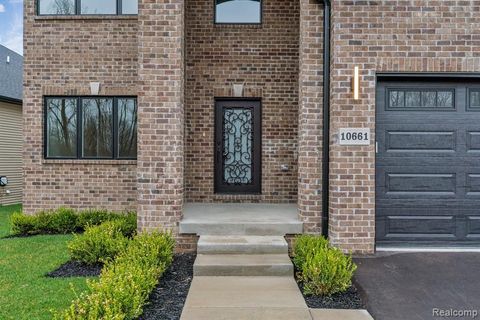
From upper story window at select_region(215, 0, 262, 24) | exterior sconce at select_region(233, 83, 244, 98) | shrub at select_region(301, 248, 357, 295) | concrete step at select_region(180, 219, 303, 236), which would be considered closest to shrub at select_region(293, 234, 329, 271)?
shrub at select_region(301, 248, 357, 295)

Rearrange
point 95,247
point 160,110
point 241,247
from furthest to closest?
point 160,110
point 95,247
point 241,247

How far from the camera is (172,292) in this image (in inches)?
169

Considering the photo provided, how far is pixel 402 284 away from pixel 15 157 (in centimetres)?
1344

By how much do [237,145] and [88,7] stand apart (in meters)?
4.39

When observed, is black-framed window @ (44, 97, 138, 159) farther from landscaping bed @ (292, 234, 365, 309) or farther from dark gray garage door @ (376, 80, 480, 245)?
Result: landscaping bed @ (292, 234, 365, 309)

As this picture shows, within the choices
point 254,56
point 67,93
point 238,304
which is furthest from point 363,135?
point 67,93

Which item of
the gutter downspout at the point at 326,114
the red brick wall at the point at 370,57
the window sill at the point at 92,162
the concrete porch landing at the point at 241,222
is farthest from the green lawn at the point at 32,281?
the red brick wall at the point at 370,57

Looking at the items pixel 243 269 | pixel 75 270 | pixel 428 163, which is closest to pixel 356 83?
pixel 428 163

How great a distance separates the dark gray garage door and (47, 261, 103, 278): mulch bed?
12.7 feet

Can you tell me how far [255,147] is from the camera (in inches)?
318

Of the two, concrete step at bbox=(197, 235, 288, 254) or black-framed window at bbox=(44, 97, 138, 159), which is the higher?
black-framed window at bbox=(44, 97, 138, 159)

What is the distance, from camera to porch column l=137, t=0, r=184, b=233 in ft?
18.6

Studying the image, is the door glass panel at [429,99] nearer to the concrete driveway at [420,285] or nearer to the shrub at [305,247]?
the concrete driveway at [420,285]

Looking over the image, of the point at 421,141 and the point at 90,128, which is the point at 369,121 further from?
the point at 90,128
